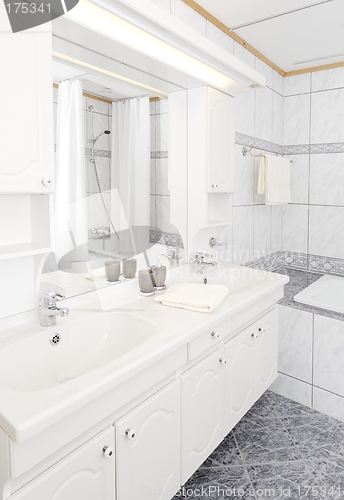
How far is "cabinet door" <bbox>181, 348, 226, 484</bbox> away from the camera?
58.1 inches

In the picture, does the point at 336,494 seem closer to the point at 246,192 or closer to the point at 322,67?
the point at 246,192

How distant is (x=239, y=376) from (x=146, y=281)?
0.67m

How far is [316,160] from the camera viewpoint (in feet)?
10.6

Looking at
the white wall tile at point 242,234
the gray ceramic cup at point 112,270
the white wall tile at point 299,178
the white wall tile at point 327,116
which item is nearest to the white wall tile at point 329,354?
the white wall tile at point 242,234

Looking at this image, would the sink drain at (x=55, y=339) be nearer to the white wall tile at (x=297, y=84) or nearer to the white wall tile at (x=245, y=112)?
the white wall tile at (x=245, y=112)

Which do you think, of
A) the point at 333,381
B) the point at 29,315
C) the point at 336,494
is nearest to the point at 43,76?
the point at 29,315

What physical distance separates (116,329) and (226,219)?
1.14 meters

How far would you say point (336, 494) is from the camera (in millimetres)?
Answer: 1773

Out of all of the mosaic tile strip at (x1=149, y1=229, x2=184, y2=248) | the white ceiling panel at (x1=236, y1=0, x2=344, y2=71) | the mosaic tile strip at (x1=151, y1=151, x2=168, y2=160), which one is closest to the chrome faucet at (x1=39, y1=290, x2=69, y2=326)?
the mosaic tile strip at (x1=149, y1=229, x2=184, y2=248)

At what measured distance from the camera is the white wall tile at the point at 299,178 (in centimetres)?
330

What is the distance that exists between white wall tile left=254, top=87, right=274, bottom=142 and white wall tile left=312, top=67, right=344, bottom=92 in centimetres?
40

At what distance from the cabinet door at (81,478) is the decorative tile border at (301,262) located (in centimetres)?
214

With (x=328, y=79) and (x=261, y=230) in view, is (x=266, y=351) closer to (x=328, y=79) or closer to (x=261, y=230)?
(x=261, y=230)

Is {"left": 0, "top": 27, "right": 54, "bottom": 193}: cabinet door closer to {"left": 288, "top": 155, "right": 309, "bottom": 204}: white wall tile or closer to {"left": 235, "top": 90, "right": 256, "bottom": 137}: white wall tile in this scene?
{"left": 235, "top": 90, "right": 256, "bottom": 137}: white wall tile
